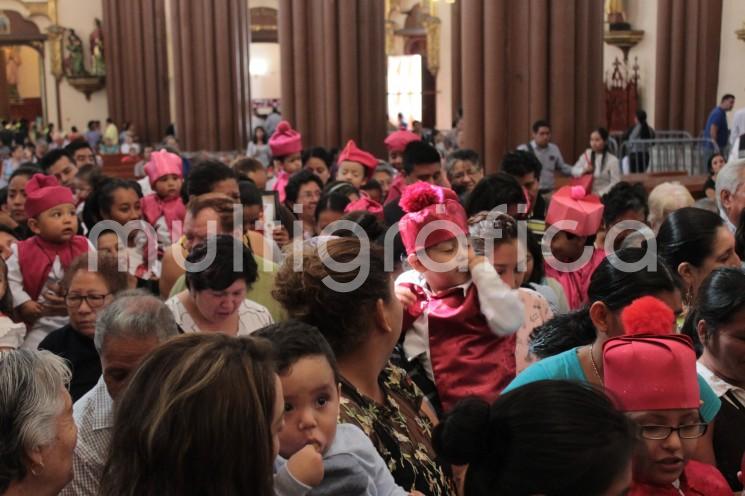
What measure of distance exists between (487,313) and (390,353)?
78cm

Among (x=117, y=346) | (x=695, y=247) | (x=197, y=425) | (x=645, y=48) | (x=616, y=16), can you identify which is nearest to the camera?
(x=197, y=425)

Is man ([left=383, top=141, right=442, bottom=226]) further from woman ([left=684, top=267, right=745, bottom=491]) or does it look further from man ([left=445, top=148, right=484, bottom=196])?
woman ([left=684, top=267, right=745, bottom=491])

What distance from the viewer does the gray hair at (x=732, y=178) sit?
5.20 m

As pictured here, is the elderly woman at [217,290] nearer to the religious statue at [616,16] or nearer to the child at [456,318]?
the child at [456,318]

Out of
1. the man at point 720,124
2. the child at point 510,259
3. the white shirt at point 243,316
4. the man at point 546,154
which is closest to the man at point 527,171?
the man at point 546,154

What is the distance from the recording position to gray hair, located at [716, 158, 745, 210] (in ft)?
17.1

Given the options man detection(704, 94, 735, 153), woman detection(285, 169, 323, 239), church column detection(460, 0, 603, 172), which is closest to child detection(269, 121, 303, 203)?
church column detection(460, 0, 603, 172)

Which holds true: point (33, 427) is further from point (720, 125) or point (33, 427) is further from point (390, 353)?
point (720, 125)

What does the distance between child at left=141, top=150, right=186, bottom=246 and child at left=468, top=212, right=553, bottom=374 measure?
3.60 metres

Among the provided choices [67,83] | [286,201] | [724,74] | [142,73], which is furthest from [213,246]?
[67,83]

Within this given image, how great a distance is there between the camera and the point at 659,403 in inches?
103

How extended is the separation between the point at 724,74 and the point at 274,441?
58.6ft

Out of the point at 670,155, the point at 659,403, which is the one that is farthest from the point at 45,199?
the point at 670,155

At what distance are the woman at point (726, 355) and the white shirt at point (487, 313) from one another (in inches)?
24.1
